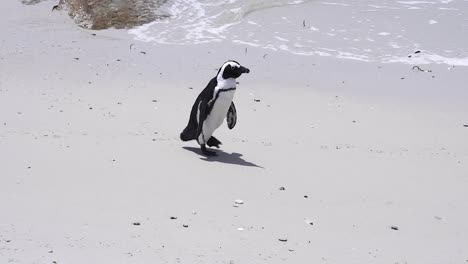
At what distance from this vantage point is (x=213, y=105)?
6.22 metres

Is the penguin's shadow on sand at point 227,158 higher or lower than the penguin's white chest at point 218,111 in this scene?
Answer: lower

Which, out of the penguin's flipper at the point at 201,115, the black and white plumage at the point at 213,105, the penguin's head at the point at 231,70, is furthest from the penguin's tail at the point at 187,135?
the penguin's head at the point at 231,70

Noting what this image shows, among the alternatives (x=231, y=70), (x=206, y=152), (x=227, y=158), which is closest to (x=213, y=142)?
(x=206, y=152)

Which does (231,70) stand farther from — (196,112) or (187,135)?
(187,135)

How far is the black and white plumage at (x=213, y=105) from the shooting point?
20.2 feet

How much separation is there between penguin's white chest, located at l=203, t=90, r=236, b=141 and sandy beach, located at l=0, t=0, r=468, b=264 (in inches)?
10.4

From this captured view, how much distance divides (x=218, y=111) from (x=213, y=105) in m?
0.09

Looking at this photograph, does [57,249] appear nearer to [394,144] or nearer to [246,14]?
[394,144]

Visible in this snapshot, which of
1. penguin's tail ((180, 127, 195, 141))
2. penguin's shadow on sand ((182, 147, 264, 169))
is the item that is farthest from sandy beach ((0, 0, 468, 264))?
penguin's tail ((180, 127, 195, 141))

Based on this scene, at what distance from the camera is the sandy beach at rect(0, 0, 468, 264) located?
4211 mm

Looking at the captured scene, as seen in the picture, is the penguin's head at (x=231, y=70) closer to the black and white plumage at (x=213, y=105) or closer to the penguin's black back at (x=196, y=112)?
the black and white plumage at (x=213, y=105)

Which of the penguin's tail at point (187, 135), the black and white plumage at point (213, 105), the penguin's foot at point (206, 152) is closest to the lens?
the black and white plumage at point (213, 105)

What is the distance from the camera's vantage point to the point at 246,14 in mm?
11773

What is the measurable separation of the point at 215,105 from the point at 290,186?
118 cm
